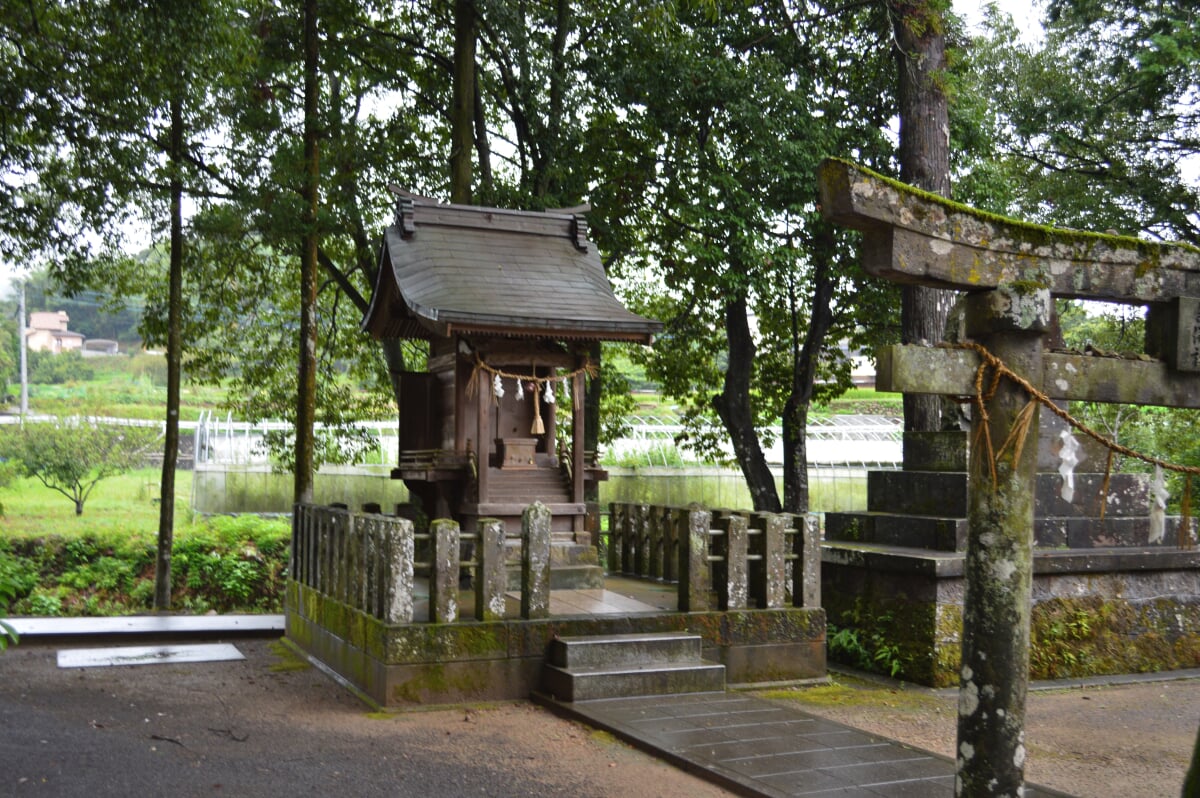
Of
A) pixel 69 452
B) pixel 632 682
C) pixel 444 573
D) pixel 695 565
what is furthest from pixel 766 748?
pixel 69 452

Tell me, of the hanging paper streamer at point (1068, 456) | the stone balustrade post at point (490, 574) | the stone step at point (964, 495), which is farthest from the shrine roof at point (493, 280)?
the hanging paper streamer at point (1068, 456)

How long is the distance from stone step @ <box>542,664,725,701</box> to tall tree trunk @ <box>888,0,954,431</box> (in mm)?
6104

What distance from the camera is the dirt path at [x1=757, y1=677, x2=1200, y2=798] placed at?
23.7 feet

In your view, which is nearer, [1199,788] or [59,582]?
[1199,788]

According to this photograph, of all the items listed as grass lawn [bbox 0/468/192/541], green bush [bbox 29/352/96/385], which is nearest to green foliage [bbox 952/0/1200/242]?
grass lawn [bbox 0/468/192/541]

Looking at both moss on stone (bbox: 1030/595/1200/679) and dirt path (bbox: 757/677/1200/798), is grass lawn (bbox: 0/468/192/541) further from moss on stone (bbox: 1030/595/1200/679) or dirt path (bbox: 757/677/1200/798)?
moss on stone (bbox: 1030/595/1200/679)

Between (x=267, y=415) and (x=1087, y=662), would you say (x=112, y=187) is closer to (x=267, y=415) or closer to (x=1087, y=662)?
(x=267, y=415)

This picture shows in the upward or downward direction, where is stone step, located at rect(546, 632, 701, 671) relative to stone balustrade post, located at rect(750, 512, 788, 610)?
downward

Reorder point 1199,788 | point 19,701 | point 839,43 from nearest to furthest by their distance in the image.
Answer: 1. point 1199,788
2. point 19,701
3. point 839,43

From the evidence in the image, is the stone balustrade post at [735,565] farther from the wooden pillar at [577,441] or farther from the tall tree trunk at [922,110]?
the tall tree trunk at [922,110]

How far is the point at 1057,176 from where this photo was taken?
20766mm

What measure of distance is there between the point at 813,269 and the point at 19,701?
13795mm

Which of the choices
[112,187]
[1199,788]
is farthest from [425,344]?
[1199,788]

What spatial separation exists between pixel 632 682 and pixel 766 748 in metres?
1.90
